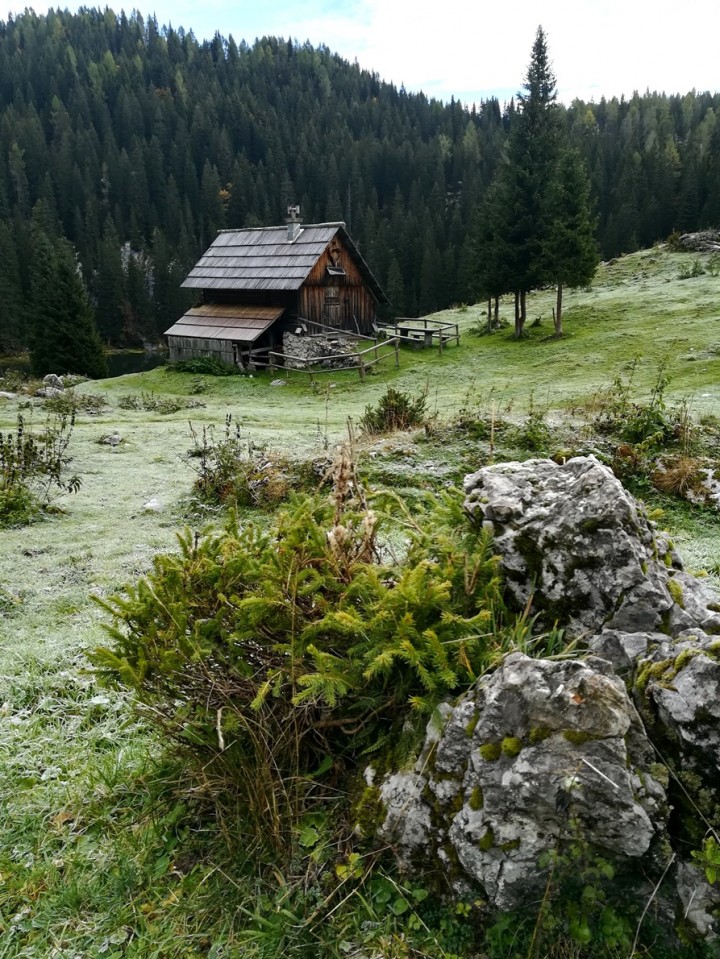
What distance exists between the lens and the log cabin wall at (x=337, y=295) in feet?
115

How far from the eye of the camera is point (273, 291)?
35.7 m

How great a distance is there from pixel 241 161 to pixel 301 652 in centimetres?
12560

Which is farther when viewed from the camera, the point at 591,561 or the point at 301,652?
the point at 591,561

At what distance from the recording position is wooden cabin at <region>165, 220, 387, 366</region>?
112 feet

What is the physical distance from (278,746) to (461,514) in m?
1.83

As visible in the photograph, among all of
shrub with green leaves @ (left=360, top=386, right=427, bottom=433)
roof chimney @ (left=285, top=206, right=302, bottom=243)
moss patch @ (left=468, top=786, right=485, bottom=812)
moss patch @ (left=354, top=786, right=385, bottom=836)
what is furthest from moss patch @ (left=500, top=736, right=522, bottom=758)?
roof chimney @ (left=285, top=206, right=302, bottom=243)

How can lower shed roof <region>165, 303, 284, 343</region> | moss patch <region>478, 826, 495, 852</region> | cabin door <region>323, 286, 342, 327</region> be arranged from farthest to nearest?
cabin door <region>323, 286, 342, 327</region> → lower shed roof <region>165, 303, 284, 343</region> → moss patch <region>478, 826, 495, 852</region>

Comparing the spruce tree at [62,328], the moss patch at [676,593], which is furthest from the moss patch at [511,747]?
the spruce tree at [62,328]

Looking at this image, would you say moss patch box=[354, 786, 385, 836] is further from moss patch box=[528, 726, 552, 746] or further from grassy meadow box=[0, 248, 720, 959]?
moss patch box=[528, 726, 552, 746]

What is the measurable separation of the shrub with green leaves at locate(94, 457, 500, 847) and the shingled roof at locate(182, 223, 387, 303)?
31.4 meters

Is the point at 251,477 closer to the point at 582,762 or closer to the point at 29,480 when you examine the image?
the point at 29,480

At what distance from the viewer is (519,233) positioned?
105ft

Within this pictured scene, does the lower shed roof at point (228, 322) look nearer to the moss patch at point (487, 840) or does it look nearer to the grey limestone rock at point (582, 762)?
the grey limestone rock at point (582, 762)

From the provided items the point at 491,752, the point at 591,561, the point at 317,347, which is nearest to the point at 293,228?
the point at 317,347
